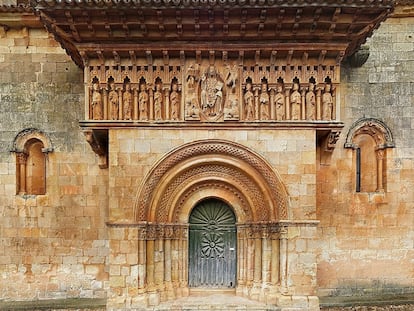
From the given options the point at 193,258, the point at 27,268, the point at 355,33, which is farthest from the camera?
the point at 27,268

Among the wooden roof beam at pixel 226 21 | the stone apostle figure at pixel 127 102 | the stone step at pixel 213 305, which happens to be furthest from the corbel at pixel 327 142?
the stone apostle figure at pixel 127 102

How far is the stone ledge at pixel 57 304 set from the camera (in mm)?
8414

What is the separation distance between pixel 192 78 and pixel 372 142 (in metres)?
4.17

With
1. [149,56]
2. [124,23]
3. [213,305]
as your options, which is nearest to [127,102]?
[149,56]

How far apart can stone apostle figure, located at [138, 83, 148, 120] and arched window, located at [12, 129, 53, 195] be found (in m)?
2.51

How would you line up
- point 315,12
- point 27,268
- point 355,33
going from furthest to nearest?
point 27,268
point 355,33
point 315,12

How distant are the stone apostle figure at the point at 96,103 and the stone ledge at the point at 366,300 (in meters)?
5.69

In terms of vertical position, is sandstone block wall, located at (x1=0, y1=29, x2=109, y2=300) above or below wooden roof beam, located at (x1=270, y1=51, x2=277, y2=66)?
below

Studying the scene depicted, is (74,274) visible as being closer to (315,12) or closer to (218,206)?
(218,206)

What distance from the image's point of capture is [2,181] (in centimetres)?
855

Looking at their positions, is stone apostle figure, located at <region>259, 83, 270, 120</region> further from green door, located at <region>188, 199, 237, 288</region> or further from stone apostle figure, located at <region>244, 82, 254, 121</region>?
green door, located at <region>188, 199, 237, 288</region>

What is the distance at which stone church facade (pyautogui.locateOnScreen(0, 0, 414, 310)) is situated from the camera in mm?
6938

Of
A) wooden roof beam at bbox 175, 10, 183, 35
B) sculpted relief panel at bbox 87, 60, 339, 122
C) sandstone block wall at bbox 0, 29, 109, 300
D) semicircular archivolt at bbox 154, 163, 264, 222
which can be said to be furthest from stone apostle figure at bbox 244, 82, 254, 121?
sandstone block wall at bbox 0, 29, 109, 300

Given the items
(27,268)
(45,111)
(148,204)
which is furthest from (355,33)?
(27,268)
